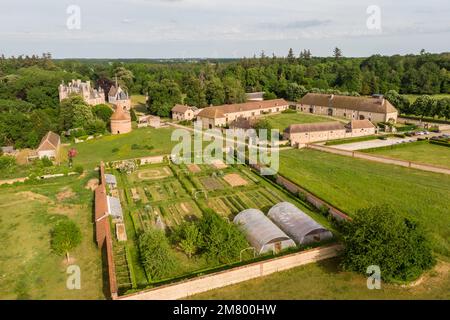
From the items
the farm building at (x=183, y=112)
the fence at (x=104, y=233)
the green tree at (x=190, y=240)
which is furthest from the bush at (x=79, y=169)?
the farm building at (x=183, y=112)

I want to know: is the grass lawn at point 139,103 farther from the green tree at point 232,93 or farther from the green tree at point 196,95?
the green tree at point 232,93

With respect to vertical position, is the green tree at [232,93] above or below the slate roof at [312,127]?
above

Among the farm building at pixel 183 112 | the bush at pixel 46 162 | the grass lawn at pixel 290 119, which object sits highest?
the farm building at pixel 183 112

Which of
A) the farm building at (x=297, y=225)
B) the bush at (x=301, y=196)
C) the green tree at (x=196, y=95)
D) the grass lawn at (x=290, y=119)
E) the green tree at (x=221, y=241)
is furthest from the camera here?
the green tree at (x=196, y=95)

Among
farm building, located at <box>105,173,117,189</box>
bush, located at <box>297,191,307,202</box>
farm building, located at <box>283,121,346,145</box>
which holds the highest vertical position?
farm building, located at <box>283,121,346,145</box>

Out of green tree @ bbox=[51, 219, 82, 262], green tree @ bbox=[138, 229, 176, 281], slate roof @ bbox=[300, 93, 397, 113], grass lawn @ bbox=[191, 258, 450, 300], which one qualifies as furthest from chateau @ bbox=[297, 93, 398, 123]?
green tree @ bbox=[51, 219, 82, 262]

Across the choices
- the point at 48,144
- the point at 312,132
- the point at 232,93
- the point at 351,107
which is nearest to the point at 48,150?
the point at 48,144

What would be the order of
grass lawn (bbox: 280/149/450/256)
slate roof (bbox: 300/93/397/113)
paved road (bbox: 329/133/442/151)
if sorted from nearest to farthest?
grass lawn (bbox: 280/149/450/256), paved road (bbox: 329/133/442/151), slate roof (bbox: 300/93/397/113)

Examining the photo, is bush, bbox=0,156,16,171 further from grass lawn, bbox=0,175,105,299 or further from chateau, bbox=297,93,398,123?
chateau, bbox=297,93,398,123
